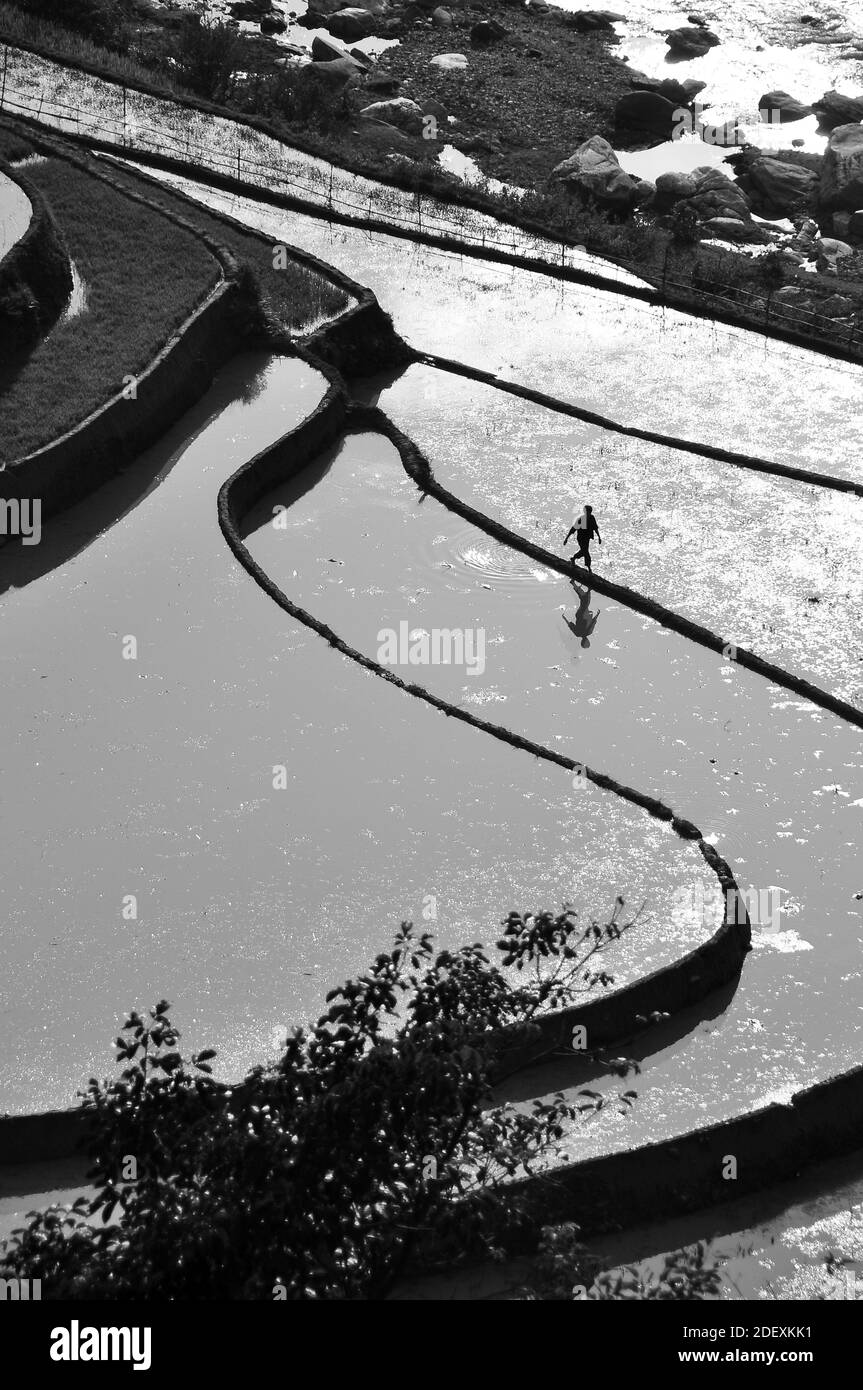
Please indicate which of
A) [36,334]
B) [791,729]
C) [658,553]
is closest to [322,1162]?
[791,729]

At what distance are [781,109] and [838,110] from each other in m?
1.84

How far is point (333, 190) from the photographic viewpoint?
120 ft

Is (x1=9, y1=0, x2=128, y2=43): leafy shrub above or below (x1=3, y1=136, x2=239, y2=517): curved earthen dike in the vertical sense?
above


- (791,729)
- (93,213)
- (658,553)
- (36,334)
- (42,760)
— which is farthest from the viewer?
(93,213)

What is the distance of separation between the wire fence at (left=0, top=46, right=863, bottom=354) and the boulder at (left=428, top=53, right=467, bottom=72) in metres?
12.3

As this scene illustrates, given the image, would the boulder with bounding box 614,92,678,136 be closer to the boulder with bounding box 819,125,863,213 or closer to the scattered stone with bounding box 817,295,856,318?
the boulder with bounding box 819,125,863,213

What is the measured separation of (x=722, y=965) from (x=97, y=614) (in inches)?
385

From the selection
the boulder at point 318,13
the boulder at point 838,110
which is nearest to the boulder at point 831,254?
the boulder at point 838,110

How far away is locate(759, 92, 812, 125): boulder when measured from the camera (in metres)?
48.8

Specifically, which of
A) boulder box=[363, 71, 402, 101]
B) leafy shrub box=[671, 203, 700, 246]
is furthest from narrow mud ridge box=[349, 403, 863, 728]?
boulder box=[363, 71, 402, 101]

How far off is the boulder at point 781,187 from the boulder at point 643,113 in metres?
5.88

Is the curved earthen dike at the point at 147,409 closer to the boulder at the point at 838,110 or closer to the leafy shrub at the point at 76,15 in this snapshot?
the leafy shrub at the point at 76,15
